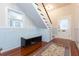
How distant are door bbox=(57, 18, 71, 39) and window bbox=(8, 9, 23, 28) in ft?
2.38

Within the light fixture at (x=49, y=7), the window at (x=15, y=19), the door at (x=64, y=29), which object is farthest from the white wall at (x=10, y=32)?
the door at (x=64, y=29)

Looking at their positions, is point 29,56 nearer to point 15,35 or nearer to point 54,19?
point 15,35

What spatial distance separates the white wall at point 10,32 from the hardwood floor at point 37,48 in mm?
100

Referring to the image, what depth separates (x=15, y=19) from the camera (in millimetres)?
1771

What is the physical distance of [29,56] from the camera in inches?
70.9

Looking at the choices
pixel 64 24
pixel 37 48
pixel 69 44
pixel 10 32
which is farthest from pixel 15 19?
pixel 69 44

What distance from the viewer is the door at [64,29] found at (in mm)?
1842

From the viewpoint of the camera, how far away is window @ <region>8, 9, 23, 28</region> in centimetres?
173

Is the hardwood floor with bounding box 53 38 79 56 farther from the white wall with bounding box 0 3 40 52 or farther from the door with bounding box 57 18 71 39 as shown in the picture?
the white wall with bounding box 0 3 40 52

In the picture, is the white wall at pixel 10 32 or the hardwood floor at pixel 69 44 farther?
the hardwood floor at pixel 69 44

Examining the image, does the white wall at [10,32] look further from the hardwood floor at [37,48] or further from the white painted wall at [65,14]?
the white painted wall at [65,14]

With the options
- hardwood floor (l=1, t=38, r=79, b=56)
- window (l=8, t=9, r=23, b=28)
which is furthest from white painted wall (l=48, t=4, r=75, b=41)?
window (l=8, t=9, r=23, b=28)

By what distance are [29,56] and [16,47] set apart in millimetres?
290

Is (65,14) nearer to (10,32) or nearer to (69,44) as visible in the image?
(69,44)
